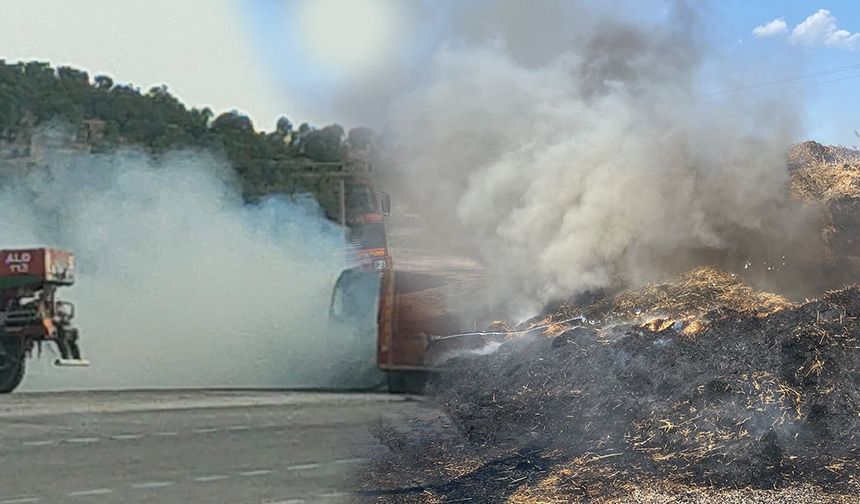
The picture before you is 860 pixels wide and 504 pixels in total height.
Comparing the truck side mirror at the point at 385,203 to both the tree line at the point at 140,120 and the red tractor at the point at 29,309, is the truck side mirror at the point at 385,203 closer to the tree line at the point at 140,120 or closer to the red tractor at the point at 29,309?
the tree line at the point at 140,120

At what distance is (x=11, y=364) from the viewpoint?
7.52 metres

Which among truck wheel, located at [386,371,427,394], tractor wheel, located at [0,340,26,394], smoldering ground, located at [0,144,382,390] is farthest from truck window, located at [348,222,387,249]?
tractor wheel, located at [0,340,26,394]

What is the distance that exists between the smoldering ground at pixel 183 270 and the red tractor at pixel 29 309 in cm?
28

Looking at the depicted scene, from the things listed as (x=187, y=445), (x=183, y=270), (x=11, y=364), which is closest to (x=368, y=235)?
(x=183, y=270)

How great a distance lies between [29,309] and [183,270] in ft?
6.23

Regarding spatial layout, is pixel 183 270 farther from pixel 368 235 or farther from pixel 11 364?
pixel 368 235

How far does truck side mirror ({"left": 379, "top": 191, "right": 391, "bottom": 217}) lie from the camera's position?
401 inches

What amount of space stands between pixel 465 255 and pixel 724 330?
6243mm

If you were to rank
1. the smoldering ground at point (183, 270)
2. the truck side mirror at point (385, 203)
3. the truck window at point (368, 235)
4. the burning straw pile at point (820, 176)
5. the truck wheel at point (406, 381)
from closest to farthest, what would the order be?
the truck wheel at point (406, 381) < the smoldering ground at point (183, 270) < the burning straw pile at point (820, 176) < the truck window at point (368, 235) < the truck side mirror at point (385, 203)

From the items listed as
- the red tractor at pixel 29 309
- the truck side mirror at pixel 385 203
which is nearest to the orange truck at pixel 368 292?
the truck side mirror at pixel 385 203

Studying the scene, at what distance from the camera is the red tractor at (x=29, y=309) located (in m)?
7.28

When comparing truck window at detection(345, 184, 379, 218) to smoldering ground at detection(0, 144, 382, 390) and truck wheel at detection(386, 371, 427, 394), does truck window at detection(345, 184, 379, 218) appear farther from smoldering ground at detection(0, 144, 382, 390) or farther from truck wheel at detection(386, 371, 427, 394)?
truck wheel at detection(386, 371, 427, 394)

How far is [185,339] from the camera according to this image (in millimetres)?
8766

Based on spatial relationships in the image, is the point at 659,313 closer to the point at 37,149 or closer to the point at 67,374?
the point at 67,374
